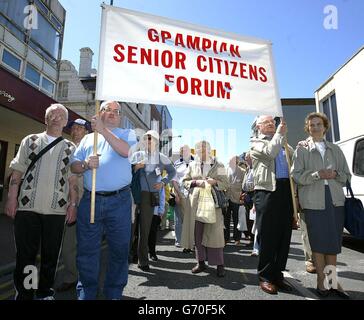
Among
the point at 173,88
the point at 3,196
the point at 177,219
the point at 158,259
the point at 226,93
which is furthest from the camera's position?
the point at 3,196

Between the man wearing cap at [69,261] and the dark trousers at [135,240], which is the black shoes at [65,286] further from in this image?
the dark trousers at [135,240]

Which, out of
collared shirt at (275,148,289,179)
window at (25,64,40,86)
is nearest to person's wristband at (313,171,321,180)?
collared shirt at (275,148,289,179)

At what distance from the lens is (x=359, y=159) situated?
545 cm

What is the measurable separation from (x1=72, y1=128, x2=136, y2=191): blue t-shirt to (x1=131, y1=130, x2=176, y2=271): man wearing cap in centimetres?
149

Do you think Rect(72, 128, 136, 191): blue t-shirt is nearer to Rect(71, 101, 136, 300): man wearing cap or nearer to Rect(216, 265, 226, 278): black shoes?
Rect(71, 101, 136, 300): man wearing cap

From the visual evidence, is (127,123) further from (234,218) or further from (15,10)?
(234,218)

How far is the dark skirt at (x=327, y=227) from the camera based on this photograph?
10.1 feet

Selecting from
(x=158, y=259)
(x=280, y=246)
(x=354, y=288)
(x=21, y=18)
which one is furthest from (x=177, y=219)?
(x=21, y=18)

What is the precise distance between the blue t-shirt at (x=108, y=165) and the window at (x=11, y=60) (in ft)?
41.3

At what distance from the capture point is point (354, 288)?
3.38 meters

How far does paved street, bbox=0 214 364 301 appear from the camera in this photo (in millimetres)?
3057

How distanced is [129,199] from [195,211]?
5.55ft
